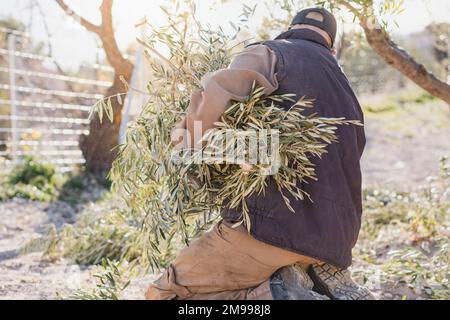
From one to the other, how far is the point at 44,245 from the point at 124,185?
87.6 inches

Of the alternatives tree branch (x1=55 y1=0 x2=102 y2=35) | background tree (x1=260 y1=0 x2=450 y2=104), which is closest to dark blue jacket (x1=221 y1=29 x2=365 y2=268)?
background tree (x1=260 y1=0 x2=450 y2=104)

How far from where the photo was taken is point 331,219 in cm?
275

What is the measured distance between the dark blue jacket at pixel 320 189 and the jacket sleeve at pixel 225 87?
0.07 metres

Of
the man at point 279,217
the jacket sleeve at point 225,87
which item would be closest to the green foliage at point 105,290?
the man at point 279,217

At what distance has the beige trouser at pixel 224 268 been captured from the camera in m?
2.76

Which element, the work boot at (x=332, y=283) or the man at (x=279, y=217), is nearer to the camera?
the man at (x=279, y=217)

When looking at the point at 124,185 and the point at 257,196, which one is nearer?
the point at 257,196

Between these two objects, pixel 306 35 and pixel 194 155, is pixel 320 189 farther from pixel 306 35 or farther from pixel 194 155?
pixel 306 35

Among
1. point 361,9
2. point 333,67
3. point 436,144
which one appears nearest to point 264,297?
point 333,67

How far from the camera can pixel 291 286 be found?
9.32ft

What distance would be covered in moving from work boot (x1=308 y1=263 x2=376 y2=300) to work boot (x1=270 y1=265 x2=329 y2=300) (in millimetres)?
97

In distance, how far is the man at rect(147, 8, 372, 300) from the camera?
2.70 metres

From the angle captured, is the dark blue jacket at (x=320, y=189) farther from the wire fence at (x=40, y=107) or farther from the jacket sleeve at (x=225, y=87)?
the wire fence at (x=40, y=107)
